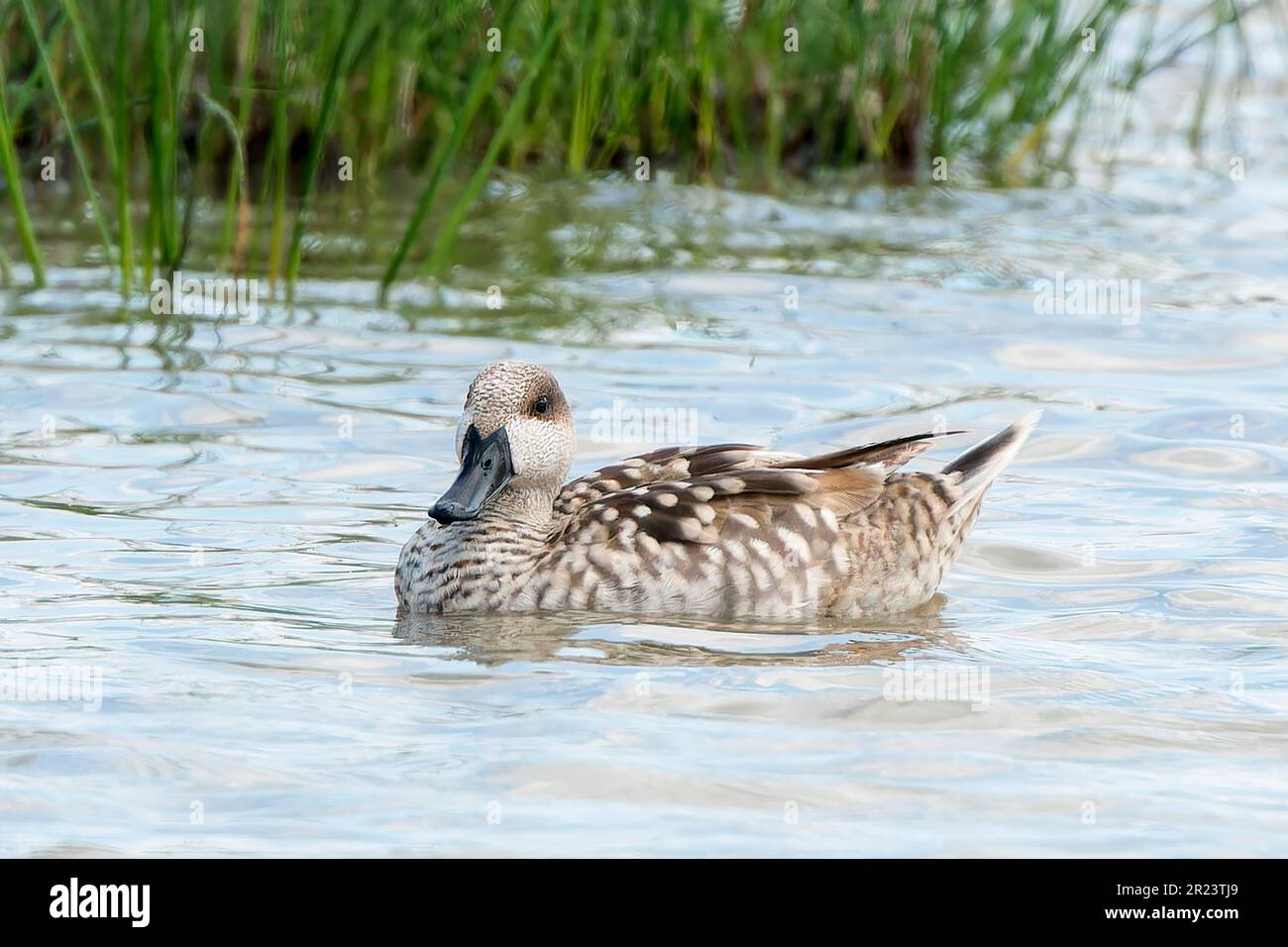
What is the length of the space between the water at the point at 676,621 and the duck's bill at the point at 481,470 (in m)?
0.39

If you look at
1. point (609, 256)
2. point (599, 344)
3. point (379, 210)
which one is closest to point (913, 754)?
point (599, 344)

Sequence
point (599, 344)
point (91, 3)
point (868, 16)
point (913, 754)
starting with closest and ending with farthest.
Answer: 1. point (913, 754)
2. point (599, 344)
3. point (91, 3)
4. point (868, 16)

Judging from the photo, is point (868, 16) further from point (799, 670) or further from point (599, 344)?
point (799, 670)

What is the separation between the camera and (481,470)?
720cm

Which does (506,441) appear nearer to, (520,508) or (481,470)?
(481,470)

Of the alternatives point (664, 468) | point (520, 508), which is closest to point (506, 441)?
point (520, 508)

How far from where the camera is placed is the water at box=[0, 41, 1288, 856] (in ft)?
17.6

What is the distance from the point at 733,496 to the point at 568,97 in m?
6.29

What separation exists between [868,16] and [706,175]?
144 cm

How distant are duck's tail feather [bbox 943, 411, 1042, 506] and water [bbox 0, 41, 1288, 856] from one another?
14.7 inches

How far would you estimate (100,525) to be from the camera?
7.98 m

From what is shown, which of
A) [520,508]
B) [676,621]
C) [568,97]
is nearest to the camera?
[676,621]
